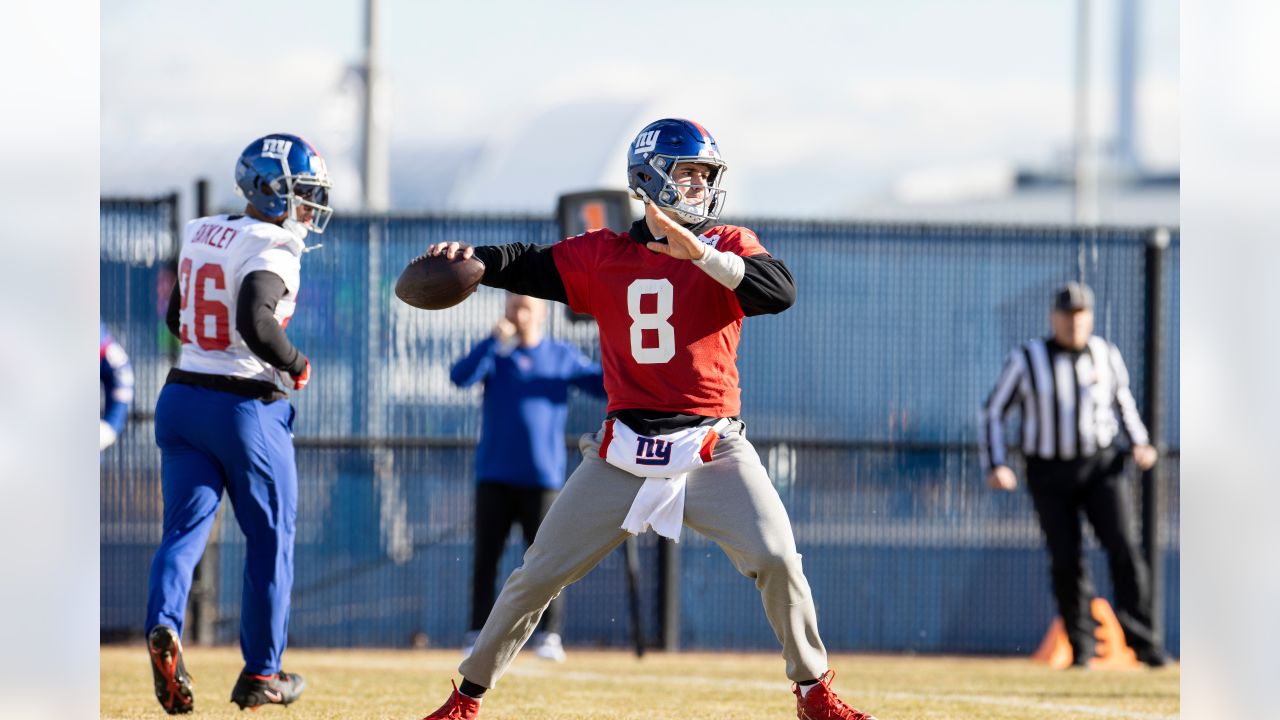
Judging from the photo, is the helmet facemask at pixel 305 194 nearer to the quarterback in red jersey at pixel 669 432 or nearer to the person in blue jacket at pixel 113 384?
the quarterback in red jersey at pixel 669 432

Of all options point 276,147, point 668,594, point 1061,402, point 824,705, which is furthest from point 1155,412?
point 276,147

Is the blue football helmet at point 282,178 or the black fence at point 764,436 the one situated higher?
the blue football helmet at point 282,178

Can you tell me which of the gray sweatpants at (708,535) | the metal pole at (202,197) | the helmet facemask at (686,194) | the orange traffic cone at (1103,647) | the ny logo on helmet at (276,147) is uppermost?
the metal pole at (202,197)

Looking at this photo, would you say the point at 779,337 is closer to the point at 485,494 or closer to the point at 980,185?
the point at 485,494

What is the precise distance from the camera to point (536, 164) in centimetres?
2575

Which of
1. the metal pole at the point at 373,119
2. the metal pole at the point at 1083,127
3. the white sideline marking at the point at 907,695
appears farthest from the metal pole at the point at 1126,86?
the white sideline marking at the point at 907,695

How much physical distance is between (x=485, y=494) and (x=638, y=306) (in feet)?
14.7

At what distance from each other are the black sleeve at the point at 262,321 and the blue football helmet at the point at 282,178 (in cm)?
35

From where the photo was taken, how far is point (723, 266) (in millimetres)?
5008

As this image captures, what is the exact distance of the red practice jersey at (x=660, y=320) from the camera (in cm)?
530

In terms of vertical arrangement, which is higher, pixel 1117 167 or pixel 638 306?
pixel 1117 167

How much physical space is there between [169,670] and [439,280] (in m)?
1.91
